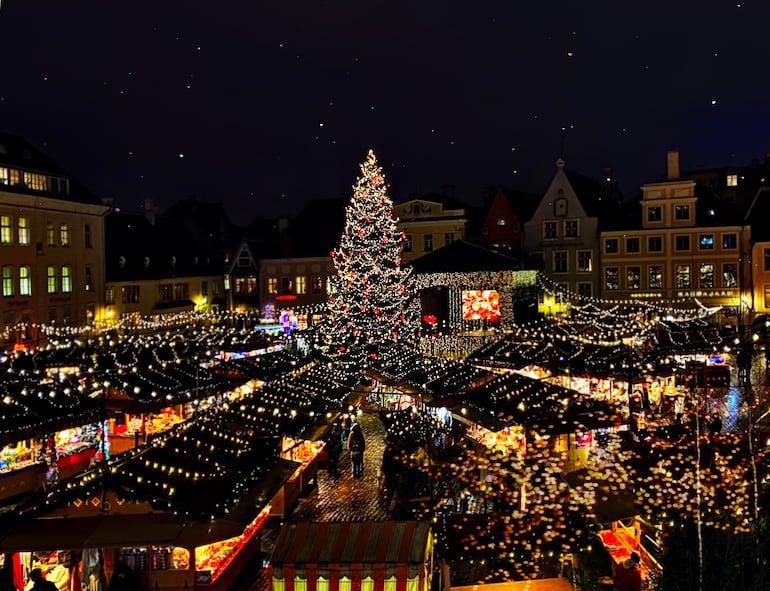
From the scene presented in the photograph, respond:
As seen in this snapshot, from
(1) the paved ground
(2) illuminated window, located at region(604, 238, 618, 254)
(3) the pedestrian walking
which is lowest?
(1) the paved ground

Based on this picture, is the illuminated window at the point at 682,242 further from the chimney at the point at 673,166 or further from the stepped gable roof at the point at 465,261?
the stepped gable roof at the point at 465,261

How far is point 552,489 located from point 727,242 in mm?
32456

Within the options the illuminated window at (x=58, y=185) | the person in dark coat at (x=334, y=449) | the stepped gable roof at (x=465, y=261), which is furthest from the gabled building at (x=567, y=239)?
the person in dark coat at (x=334, y=449)

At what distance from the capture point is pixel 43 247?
37.5 metres

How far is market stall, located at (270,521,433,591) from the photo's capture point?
7.36m

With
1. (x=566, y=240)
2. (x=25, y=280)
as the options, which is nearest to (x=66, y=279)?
(x=25, y=280)

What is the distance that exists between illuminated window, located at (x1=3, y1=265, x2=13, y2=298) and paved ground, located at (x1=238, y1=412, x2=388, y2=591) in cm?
2355

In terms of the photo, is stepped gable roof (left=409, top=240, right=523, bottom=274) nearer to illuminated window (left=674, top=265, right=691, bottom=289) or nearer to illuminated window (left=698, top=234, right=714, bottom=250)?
illuminated window (left=674, top=265, right=691, bottom=289)

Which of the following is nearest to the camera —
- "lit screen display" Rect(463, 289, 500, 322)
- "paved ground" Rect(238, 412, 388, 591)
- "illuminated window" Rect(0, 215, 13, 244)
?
"paved ground" Rect(238, 412, 388, 591)

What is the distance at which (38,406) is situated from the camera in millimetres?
15352

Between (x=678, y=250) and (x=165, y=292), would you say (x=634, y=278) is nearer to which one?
(x=678, y=250)

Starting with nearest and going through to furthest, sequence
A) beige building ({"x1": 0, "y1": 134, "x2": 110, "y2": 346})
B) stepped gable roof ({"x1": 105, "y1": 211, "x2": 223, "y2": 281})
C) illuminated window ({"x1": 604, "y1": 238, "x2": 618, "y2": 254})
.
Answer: beige building ({"x1": 0, "y1": 134, "x2": 110, "y2": 346}) → illuminated window ({"x1": 604, "y1": 238, "x2": 618, "y2": 254}) → stepped gable roof ({"x1": 105, "y1": 211, "x2": 223, "y2": 281})

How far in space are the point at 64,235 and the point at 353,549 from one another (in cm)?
3594

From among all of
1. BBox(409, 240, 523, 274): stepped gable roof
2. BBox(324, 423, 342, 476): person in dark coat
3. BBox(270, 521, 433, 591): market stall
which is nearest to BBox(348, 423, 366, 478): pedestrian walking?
BBox(324, 423, 342, 476): person in dark coat
